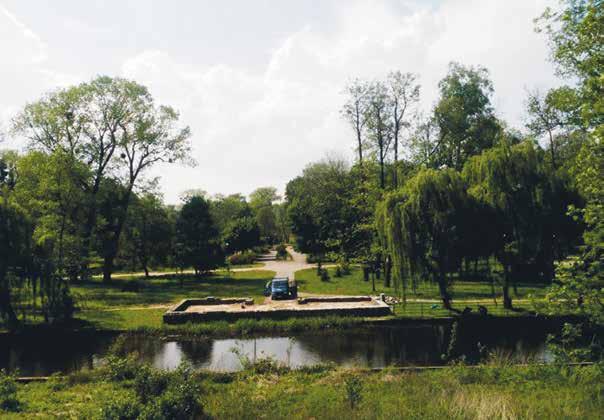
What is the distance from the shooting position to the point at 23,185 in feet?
117

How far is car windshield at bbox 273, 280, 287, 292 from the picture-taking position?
103 feet

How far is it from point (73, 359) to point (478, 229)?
21129 mm

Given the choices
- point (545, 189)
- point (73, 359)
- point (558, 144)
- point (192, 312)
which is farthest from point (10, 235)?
point (558, 144)

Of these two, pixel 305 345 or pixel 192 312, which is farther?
pixel 192 312

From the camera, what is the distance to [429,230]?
2577 cm

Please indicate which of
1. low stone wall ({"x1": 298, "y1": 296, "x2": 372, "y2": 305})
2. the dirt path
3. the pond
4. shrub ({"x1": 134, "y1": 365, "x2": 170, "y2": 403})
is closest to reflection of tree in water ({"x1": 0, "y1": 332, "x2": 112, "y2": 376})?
the pond

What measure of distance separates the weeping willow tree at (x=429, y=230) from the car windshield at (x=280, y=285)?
8.74 m

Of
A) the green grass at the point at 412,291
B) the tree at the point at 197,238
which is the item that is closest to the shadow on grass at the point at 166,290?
the tree at the point at 197,238

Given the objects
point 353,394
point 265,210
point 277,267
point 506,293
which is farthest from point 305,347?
point 265,210

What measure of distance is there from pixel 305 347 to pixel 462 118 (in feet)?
103

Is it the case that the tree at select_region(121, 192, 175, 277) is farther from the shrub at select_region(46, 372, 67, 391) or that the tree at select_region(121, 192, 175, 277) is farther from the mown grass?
the mown grass

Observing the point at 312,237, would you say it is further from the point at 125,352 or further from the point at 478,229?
the point at 125,352

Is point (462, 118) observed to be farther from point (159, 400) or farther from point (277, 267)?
point (159, 400)

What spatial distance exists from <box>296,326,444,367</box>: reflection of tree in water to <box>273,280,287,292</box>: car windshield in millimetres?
8815
